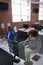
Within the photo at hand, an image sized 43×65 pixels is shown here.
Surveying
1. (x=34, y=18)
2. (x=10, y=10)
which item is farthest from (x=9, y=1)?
(x=34, y=18)

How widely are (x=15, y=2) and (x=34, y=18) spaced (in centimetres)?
189

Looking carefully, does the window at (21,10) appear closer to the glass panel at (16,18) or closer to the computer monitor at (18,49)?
the glass panel at (16,18)

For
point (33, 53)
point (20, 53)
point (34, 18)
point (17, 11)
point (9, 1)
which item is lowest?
point (33, 53)

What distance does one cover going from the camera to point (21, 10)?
19.8ft

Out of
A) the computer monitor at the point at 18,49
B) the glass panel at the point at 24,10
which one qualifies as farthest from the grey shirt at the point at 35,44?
the glass panel at the point at 24,10

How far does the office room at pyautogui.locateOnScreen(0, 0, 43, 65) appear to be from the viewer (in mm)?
1855

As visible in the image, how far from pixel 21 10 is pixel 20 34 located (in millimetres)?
1863

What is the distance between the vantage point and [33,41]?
105 inches

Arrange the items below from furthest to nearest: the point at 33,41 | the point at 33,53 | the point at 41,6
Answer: the point at 41,6
the point at 33,41
the point at 33,53

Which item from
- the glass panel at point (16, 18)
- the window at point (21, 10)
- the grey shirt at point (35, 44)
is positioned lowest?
the grey shirt at point (35, 44)

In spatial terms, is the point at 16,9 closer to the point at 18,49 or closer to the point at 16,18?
the point at 16,18

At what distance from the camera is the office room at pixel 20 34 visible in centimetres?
186

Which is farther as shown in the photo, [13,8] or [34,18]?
[34,18]

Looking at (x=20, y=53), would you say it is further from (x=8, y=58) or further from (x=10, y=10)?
(x=10, y=10)
